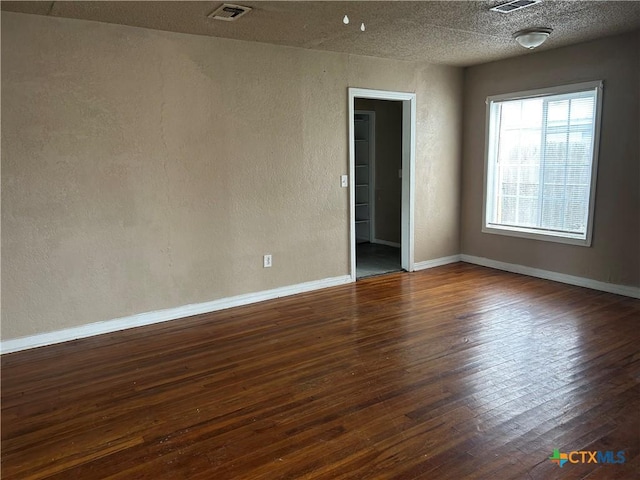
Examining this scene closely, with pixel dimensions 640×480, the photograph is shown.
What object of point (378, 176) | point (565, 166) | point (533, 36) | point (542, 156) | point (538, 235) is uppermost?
point (533, 36)

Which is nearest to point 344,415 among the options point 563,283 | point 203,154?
point 203,154

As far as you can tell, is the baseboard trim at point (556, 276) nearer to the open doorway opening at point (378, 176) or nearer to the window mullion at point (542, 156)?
the window mullion at point (542, 156)

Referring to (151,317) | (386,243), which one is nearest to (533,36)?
(386,243)

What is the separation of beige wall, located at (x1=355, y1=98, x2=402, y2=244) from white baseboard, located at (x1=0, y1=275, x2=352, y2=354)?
2.46m

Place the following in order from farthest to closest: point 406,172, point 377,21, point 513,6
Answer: point 406,172, point 377,21, point 513,6

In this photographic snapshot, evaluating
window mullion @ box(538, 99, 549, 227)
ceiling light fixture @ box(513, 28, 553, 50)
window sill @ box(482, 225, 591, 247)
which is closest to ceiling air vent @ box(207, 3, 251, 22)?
ceiling light fixture @ box(513, 28, 553, 50)

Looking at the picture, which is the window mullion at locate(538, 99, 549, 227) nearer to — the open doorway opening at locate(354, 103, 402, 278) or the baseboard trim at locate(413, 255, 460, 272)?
the baseboard trim at locate(413, 255, 460, 272)

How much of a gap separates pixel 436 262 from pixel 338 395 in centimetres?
369

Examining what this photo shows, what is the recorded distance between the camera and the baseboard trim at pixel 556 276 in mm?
4727

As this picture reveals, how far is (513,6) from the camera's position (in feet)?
11.5

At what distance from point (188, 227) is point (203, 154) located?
66 centimetres

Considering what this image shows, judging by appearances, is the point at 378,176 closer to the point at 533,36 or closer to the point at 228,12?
the point at 533,36

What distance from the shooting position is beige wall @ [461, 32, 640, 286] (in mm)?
4535

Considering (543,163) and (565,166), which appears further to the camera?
(543,163)
